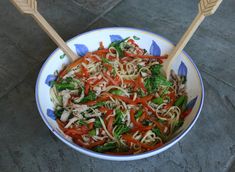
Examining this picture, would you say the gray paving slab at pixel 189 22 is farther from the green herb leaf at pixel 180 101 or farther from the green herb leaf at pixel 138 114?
the green herb leaf at pixel 138 114

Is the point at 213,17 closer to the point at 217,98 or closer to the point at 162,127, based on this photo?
the point at 217,98

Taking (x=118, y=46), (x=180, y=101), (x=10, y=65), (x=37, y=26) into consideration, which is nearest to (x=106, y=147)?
(x=180, y=101)

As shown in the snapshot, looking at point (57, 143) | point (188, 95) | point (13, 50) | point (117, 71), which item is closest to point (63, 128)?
point (57, 143)

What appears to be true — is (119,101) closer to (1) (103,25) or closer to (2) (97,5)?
(1) (103,25)

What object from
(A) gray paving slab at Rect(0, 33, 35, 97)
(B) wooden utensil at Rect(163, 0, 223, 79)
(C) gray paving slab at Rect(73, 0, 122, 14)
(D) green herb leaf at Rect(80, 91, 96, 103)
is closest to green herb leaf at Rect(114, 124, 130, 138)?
(D) green herb leaf at Rect(80, 91, 96, 103)

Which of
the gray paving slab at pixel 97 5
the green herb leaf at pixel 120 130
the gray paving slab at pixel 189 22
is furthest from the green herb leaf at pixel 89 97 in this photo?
the gray paving slab at pixel 97 5
